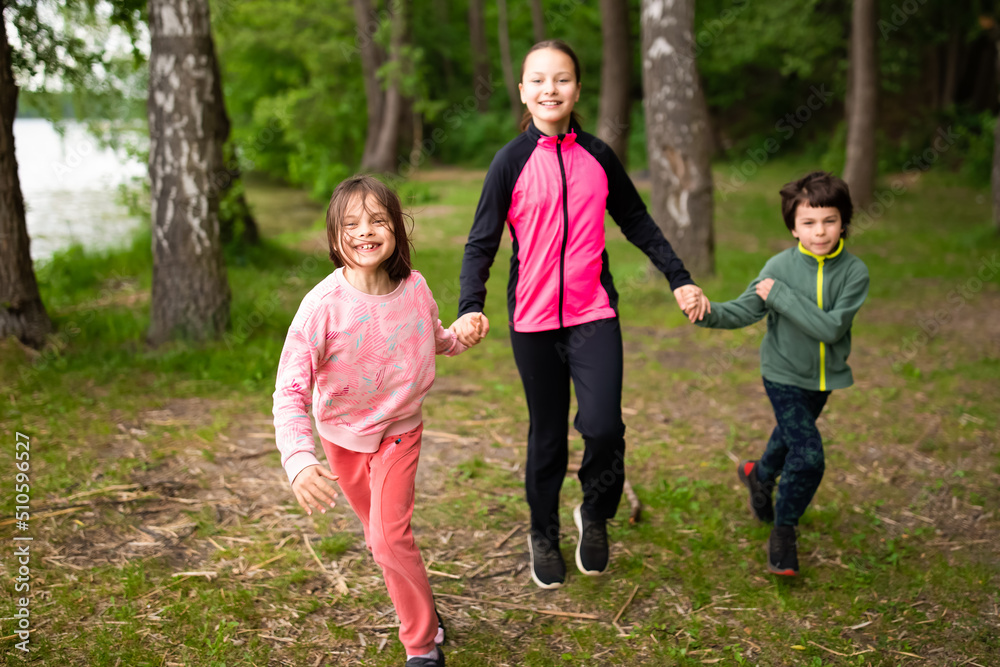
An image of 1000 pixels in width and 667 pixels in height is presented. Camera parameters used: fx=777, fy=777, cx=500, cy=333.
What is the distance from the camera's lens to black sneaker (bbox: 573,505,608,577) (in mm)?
3637

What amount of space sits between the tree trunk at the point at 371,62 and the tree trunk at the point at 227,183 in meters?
9.46

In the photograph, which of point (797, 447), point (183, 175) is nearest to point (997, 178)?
point (797, 447)

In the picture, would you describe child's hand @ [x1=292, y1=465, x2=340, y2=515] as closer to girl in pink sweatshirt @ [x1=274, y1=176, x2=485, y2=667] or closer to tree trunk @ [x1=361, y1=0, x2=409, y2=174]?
girl in pink sweatshirt @ [x1=274, y1=176, x2=485, y2=667]

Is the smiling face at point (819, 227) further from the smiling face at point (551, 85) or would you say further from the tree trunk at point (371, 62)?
the tree trunk at point (371, 62)

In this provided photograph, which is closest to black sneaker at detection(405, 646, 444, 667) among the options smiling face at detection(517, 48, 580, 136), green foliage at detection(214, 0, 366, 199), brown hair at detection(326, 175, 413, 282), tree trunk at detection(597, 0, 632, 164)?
brown hair at detection(326, 175, 413, 282)

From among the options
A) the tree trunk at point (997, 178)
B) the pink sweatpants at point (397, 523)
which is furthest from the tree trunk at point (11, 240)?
the tree trunk at point (997, 178)

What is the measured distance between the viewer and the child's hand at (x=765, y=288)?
11.5 feet

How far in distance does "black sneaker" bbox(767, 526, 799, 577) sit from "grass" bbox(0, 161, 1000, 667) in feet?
0.37

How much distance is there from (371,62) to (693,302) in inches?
723

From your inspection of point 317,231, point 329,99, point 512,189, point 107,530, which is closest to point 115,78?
point 317,231

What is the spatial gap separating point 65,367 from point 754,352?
18.8 feet

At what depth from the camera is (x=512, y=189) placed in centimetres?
325

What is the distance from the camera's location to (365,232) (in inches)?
105

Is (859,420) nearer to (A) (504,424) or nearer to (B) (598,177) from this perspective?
(A) (504,424)
